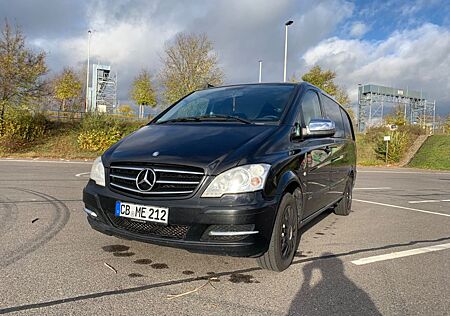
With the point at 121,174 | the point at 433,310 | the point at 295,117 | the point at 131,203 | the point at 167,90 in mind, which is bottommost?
the point at 433,310

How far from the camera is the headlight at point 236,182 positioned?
9.57 feet

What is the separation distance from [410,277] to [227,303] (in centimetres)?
183

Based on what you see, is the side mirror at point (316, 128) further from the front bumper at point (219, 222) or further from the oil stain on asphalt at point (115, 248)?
the oil stain on asphalt at point (115, 248)

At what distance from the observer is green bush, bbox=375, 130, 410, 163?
29953 mm

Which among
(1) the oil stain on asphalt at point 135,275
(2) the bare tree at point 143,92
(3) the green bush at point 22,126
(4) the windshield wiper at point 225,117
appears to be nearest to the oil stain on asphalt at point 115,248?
(1) the oil stain on asphalt at point 135,275

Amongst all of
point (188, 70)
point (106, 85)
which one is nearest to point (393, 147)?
point (188, 70)

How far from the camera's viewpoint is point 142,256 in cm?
361

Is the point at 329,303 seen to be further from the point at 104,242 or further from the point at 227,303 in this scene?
the point at 104,242

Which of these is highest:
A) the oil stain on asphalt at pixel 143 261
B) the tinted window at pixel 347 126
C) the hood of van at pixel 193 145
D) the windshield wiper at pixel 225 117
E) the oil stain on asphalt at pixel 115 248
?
the tinted window at pixel 347 126

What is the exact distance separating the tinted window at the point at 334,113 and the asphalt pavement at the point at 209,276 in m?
1.53

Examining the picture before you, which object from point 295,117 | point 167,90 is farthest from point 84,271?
point 167,90

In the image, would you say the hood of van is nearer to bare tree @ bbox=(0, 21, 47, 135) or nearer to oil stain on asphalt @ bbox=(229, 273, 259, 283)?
oil stain on asphalt @ bbox=(229, 273, 259, 283)

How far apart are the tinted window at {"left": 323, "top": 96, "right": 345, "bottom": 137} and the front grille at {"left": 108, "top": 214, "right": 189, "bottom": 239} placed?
3.01m

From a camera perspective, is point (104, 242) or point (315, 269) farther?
point (104, 242)
